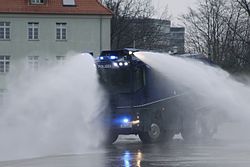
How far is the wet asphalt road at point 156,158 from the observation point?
1539cm

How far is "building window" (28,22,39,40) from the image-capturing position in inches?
2361

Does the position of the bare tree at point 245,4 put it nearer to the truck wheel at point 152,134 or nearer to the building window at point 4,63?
the building window at point 4,63

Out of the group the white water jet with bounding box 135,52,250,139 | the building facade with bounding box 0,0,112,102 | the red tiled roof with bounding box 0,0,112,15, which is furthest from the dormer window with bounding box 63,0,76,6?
the white water jet with bounding box 135,52,250,139

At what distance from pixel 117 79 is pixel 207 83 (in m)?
3.40

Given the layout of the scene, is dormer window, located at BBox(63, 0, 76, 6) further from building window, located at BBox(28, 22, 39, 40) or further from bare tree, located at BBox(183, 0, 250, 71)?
bare tree, located at BBox(183, 0, 250, 71)

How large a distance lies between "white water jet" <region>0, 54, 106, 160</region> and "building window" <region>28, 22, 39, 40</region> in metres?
40.4

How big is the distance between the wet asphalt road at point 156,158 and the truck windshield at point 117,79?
278 centimetres

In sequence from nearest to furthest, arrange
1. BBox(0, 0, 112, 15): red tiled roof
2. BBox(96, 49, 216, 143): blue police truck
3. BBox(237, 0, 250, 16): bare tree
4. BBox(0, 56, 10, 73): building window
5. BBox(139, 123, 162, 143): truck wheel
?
BBox(96, 49, 216, 143): blue police truck
BBox(139, 123, 162, 143): truck wheel
BBox(237, 0, 250, 16): bare tree
BBox(0, 56, 10, 73): building window
BBox(0, 0, 112, 15): red tiled roof

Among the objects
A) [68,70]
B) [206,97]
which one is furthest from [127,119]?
[68,70]

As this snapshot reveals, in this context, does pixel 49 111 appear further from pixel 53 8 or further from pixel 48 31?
pixel 53 8

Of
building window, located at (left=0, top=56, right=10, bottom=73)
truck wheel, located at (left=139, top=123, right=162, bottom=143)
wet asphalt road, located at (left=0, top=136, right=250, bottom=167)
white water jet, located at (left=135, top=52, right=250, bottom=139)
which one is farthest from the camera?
building window, located at (left=0, top=56, right=10, bottom=73)

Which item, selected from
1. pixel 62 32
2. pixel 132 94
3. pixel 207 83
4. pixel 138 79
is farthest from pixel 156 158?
pixel 62 32

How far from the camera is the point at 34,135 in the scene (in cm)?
1886

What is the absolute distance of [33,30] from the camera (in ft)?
197
